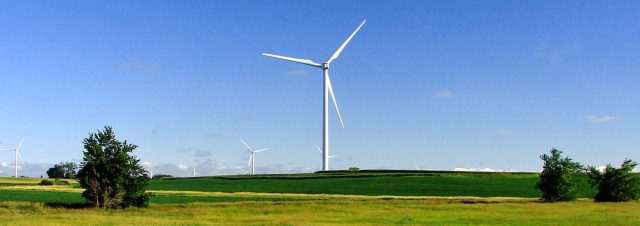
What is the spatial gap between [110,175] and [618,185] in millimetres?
53935

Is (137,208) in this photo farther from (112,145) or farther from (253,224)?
(253,224)

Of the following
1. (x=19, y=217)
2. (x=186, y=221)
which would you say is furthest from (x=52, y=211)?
(x=186, y=221)

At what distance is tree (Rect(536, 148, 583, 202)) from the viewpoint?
75.3m

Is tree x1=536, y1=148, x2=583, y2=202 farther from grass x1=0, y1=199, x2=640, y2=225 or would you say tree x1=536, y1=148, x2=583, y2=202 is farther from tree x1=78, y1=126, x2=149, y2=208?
tree x1=78, y1=126, x2=149, y2=208

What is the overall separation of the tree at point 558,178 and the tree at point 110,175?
43.3 m

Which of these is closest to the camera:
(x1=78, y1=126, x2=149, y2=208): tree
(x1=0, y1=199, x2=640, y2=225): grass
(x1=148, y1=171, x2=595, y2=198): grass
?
(x1=0, y1=199, x2=640, y2=225): grass

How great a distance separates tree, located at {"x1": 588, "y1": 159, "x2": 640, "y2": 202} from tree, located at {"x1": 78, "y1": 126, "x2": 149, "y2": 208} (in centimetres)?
4942

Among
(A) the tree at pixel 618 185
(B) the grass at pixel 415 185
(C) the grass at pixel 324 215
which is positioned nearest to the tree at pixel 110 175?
(C) the grass at pixel 324 215

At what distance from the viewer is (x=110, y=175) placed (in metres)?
63.3

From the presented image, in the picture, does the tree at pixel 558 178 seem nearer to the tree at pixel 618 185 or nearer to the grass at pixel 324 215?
the tree at pixel 618 185

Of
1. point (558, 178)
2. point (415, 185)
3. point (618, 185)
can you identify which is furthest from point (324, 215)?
point (415, 185)

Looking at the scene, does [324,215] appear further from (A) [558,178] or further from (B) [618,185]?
(B) [618,185]

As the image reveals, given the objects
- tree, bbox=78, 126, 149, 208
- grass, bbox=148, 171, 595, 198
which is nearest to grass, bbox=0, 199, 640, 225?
tree, bbox=78, 126, 149, 208

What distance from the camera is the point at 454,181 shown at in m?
115
